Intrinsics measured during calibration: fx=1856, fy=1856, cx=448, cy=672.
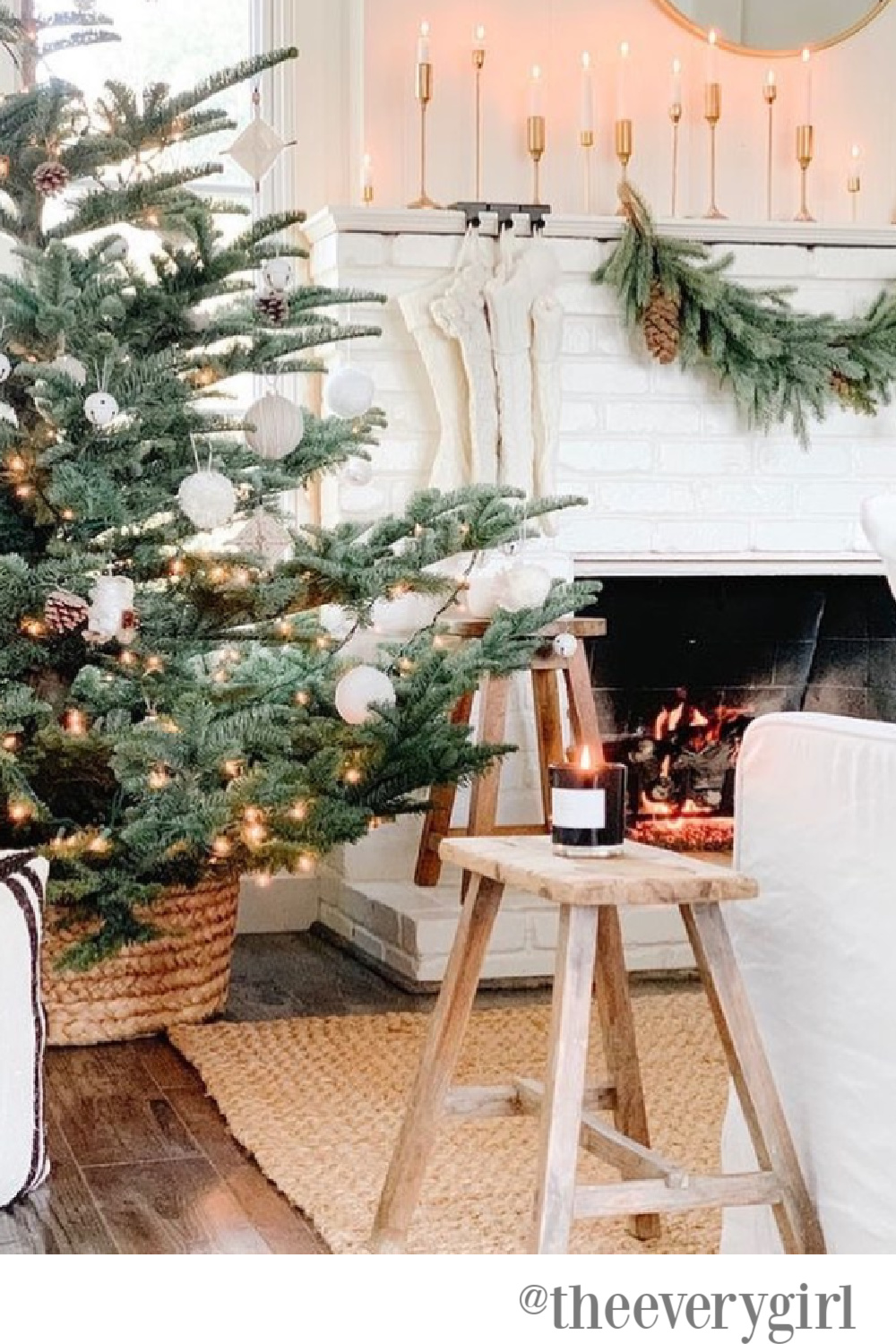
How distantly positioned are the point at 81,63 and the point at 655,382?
139 cm

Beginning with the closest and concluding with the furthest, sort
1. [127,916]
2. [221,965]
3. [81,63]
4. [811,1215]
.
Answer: [811,1215], [127,916], [221,965], [81,63]

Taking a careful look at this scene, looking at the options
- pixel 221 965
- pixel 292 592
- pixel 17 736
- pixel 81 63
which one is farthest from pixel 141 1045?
pixel 81 63

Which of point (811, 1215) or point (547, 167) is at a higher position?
point (547, 167)

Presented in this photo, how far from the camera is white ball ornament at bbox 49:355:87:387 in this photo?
277 centimetres

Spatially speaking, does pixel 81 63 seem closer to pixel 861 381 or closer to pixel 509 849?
pixel 861 381

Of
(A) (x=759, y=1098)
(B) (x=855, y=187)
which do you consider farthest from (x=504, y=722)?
(A) (x=759, y=1098)

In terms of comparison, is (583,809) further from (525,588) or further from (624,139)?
(624,139)

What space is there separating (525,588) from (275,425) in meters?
0.62

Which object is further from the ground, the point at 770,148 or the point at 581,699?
the point at 770,148

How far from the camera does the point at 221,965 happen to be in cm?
329

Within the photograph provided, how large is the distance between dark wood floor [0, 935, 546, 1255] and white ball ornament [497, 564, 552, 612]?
2.47 feet

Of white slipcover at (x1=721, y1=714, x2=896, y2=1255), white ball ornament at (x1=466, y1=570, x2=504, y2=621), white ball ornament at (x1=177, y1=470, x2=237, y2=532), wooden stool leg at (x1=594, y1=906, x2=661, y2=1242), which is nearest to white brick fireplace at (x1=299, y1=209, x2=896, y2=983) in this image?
white ball ornament at (x1=466, y1=570, x2=504, y2=621)

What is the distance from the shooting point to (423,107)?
3965mm

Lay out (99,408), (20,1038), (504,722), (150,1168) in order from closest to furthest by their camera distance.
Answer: (20,1038) < (150,1168) < (99,408) < (504,722)
